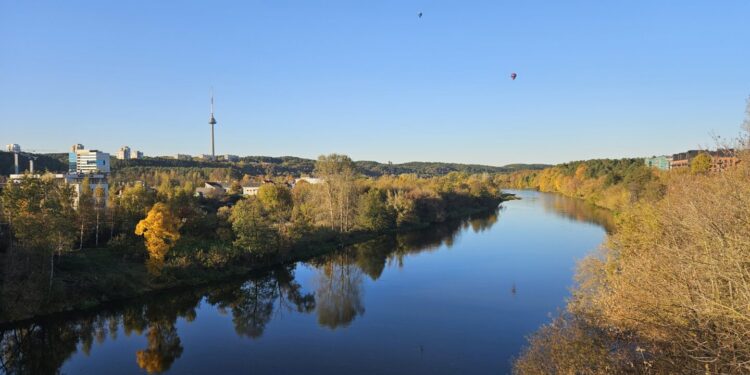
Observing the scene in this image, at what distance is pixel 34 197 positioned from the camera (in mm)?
21578

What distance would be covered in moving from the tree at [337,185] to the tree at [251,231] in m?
12.0

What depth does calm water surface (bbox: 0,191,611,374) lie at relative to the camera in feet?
50.5

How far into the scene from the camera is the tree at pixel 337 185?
4125 centimetres

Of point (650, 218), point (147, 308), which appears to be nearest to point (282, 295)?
point (147, 308)

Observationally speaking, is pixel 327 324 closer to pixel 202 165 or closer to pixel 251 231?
pixel 251 231

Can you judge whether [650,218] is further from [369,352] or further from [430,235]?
[430,235]

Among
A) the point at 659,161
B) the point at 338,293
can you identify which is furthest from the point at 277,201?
the point at 659,161

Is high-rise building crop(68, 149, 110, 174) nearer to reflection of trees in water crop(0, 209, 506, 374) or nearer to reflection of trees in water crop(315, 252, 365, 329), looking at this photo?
reflection of trees in water crop(315, 252, 365, 329)

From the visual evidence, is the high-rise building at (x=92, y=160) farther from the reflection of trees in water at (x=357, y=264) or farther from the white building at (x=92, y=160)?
the reflection of trees in water at (x=357, y=264)

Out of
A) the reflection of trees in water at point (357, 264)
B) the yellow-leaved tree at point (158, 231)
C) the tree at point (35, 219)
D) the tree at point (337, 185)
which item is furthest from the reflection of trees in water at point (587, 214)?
the tree at point (35, 219)

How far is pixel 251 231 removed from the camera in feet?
90.1

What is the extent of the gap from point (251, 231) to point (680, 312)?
901 inches

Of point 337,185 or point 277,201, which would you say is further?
point 337,185

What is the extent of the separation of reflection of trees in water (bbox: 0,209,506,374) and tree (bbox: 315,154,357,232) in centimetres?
940
